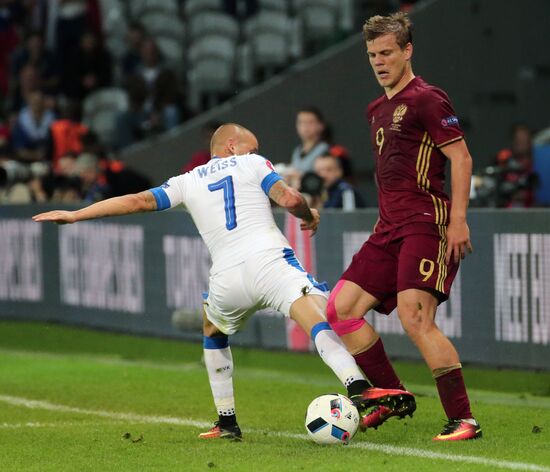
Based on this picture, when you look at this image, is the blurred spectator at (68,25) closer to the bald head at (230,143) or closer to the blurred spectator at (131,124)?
the blurred spectator at (131,124)

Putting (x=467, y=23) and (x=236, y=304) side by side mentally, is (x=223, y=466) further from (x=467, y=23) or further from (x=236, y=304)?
(x=467, y=23)

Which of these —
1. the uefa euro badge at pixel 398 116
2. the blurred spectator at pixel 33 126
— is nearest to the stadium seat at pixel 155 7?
the blurred spectator at pixel 33 126

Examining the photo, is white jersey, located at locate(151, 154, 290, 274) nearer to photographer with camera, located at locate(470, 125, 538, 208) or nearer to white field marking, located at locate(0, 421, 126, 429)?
white field marking, located at locate(0, 421, 126, 429)

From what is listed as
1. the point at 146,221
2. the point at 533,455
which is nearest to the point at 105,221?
the point at 146,221

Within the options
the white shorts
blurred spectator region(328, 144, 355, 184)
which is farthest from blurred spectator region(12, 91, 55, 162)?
the white shorts

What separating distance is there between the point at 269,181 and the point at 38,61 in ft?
44.8


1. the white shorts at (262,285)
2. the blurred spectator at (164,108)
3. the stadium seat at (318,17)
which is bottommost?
the white shorts at (262,285)

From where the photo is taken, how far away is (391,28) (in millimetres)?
7477

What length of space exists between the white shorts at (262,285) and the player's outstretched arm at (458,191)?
77 centimetres

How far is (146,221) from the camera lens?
13922 mm

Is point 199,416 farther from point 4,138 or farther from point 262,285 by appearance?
point 4,138

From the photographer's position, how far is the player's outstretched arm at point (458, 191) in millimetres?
7238

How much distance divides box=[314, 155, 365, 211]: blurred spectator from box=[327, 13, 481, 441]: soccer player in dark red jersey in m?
4.59

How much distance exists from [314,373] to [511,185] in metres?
2.58
